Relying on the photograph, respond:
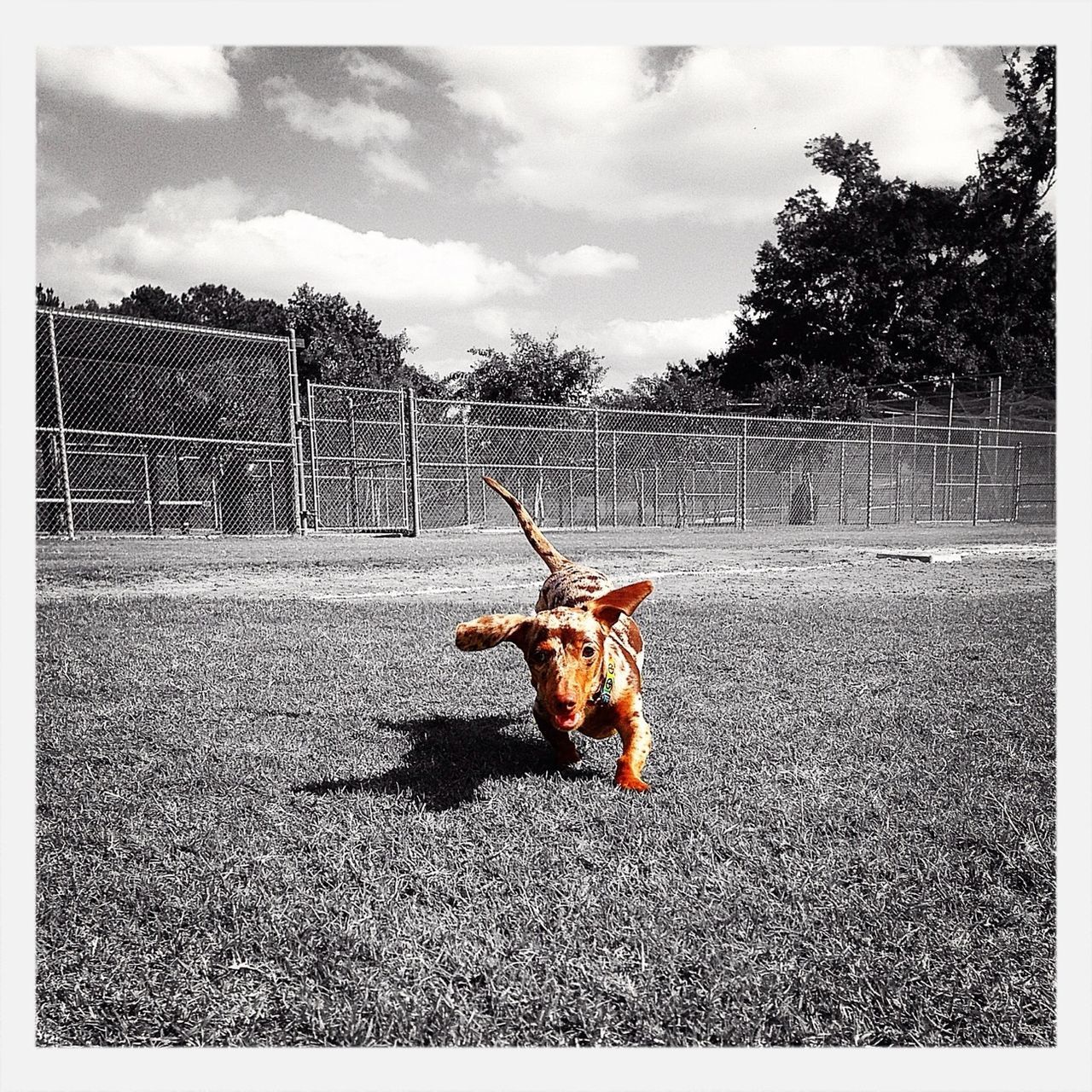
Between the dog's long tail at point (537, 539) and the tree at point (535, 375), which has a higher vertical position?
the tree at point (535, 375)

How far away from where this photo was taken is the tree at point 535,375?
16984 millimetres

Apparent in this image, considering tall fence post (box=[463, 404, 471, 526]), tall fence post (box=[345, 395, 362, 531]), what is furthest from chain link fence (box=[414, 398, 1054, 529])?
tall fence post (box=[345, 395, 362, 531])

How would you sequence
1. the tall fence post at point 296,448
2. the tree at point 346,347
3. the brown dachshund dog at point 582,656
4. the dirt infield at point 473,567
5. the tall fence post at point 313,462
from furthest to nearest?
the tree at point 346,347 < the tall fence post at point 313,462 < the tall fence post at point 296,448 < the dirt infield at point 473,567 < the brown dachshund dog at point 582,656

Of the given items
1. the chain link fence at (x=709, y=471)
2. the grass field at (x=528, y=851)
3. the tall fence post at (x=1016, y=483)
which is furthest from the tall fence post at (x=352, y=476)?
the tall fence post at (x=1016, y=483)

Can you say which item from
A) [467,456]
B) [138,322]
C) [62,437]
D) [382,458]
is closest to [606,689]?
[62,437]

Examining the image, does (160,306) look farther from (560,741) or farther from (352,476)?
(560,741)

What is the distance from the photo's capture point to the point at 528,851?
165 cm

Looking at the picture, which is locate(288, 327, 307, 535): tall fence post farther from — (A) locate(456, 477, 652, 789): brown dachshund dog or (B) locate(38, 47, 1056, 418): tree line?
(A) locate(456, 477, 652, 789): brown dachshund dog

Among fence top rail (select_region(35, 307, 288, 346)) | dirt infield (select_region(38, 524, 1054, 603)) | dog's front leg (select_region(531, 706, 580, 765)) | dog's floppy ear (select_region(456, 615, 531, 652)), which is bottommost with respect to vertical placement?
dog's front leg (select_region(531, 706, 580, 765))

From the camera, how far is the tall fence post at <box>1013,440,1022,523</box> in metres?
16.6

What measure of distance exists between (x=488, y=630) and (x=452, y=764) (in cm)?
51

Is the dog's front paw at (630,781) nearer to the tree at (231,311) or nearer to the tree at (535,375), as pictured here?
the tree at (535,375)

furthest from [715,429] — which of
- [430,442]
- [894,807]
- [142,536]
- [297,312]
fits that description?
[894,807]

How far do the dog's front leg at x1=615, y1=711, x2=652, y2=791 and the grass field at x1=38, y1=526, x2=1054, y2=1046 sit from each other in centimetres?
6
